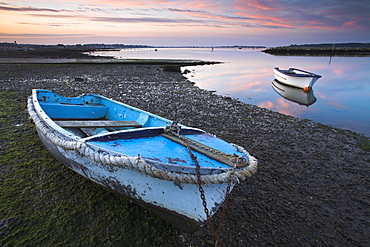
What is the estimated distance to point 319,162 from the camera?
6430 mm

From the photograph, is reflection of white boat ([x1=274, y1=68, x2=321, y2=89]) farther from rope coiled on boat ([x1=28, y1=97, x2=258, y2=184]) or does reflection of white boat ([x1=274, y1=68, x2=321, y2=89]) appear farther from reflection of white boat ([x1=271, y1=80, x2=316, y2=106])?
rope coiled on boat ([x1=28, y1=97, x2=258, y2=184])

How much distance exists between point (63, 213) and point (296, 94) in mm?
20226

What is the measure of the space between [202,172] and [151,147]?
103 centimetres

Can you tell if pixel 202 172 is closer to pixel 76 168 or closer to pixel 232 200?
pixel 232 200

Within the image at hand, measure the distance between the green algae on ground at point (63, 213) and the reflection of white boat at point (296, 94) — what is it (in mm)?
15934

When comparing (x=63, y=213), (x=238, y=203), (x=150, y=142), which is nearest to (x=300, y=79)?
(x=238, y=203)

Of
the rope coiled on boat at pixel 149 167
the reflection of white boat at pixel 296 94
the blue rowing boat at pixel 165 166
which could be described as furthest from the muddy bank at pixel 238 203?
the reflection of white boat at pixel 296 94

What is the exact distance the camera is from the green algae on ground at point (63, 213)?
3396 millimetres

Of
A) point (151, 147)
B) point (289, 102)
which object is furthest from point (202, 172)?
point (289, 102)

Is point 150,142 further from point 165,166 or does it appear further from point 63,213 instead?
point 63,213

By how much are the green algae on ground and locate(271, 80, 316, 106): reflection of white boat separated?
1593 cm

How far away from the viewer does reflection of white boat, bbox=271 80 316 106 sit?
56.6ft

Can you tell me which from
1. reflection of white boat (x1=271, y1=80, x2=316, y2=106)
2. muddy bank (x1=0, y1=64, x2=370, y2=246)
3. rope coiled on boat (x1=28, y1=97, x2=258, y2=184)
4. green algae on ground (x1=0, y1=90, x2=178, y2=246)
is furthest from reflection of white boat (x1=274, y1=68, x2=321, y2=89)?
green algae on ground (x1=0, y1=90, x2=178, y2=246)

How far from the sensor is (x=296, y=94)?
776 inches
